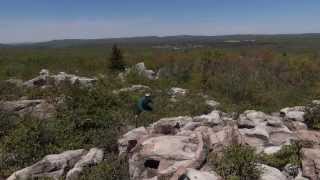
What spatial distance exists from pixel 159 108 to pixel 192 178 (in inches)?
459

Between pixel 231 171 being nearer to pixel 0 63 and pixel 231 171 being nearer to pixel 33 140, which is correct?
pixel 33 140

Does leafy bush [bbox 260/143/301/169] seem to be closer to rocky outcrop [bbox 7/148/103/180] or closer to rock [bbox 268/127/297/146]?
rock [bbox 268/127/297/146]

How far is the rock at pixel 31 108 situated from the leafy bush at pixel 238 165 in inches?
450

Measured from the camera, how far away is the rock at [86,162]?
13.3 m

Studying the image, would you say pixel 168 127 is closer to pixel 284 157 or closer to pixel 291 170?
pixel 284 157

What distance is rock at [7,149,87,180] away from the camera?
1350cm

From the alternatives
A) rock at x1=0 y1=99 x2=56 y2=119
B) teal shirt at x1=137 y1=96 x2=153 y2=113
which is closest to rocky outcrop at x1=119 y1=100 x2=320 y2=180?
teal shirt at x1=137 y1=96 x2=153 y2=113

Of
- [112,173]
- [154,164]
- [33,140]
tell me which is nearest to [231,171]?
[154,164]

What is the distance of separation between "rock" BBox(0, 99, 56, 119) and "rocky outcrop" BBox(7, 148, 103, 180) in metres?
6.28

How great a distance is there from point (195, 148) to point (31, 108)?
1220 cm

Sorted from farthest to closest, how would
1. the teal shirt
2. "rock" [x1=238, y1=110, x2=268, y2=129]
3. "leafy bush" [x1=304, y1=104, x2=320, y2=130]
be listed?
1. the teal shirt
2. "leafy bush" [x1=304, y1=104, x2=320, y2=130]
3. "rock" [x1=238, y1=110, x2=268, y2=129]

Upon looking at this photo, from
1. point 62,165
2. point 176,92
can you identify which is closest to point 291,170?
point 62,165

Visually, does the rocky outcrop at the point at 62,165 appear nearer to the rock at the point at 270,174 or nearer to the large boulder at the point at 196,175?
the large boulder at the point at 196,175

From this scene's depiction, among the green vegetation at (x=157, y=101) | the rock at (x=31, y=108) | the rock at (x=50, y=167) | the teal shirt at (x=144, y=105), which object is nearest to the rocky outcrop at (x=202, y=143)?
the green vegetation at (x=157, y=101)
